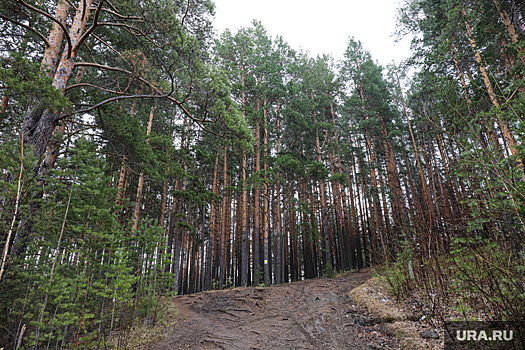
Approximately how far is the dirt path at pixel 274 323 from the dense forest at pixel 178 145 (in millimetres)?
1281

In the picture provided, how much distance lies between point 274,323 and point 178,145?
44.1ft

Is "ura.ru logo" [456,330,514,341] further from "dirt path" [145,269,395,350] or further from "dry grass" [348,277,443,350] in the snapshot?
"dirt path" [145,269,395,350]

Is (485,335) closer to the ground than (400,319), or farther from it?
farther from it

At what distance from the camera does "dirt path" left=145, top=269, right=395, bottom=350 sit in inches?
205

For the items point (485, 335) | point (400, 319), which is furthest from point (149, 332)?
point (485, 335)

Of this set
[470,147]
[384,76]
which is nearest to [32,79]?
[470,147]

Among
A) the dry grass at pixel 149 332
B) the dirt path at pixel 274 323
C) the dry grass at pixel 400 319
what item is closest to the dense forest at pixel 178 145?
the dry grass at pixel 149 332

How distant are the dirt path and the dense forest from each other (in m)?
1.28

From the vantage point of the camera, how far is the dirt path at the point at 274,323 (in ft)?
17.0

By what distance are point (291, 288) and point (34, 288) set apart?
31.9 feet

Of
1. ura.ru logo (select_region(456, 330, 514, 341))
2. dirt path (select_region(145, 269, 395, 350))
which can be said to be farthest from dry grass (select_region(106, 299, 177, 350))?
ura.ru logo (select_region(456, 330, 514, 341))

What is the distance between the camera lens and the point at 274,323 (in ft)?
23.1

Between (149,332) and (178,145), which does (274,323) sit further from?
(178,145)

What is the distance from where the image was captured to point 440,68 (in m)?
10.4
